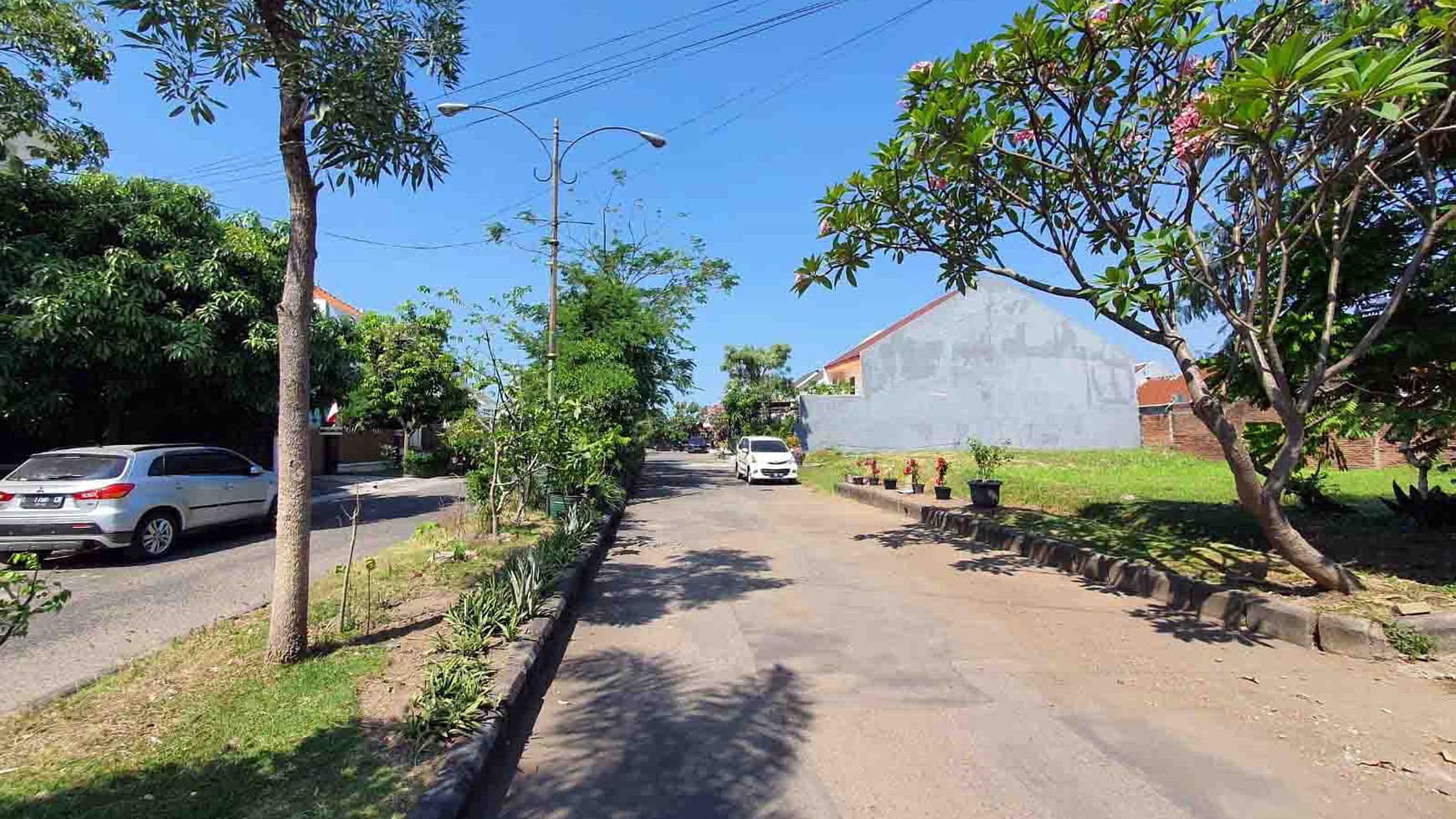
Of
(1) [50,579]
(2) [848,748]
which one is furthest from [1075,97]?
(1) [50,579]

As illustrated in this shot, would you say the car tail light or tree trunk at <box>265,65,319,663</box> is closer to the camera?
tree trunk at <box>265,65,319,663</box>

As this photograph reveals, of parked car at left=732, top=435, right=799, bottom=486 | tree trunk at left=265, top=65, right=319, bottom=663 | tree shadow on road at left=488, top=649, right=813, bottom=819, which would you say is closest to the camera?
tree shadow on road at left=488, top=649, right=813, bottom=819

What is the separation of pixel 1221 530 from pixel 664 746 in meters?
8.19

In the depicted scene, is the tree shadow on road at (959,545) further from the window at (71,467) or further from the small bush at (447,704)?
the window at (71,467)

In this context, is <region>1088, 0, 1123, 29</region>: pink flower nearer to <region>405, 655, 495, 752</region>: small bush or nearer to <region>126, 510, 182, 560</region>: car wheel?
<region>405, 655, 495, 752</region>: small bush

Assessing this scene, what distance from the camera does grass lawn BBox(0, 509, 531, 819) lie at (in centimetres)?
304

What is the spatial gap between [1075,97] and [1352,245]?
3272mm

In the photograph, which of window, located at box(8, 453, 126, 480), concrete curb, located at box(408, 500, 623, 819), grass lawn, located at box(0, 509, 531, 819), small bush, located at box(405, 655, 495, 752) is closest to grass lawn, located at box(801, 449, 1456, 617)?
concrete curb, located at box(408, 500, 623, 819)

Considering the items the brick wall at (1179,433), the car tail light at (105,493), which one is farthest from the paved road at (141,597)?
the brick wall at (1179,433)

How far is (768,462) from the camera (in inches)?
935

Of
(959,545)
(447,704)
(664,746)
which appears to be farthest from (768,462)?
(447,704)

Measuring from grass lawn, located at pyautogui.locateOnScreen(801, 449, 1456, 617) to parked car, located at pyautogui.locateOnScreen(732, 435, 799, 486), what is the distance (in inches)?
240

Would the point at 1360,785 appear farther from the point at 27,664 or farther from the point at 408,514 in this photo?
the point at 408,514

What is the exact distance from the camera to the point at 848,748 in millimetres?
3830
